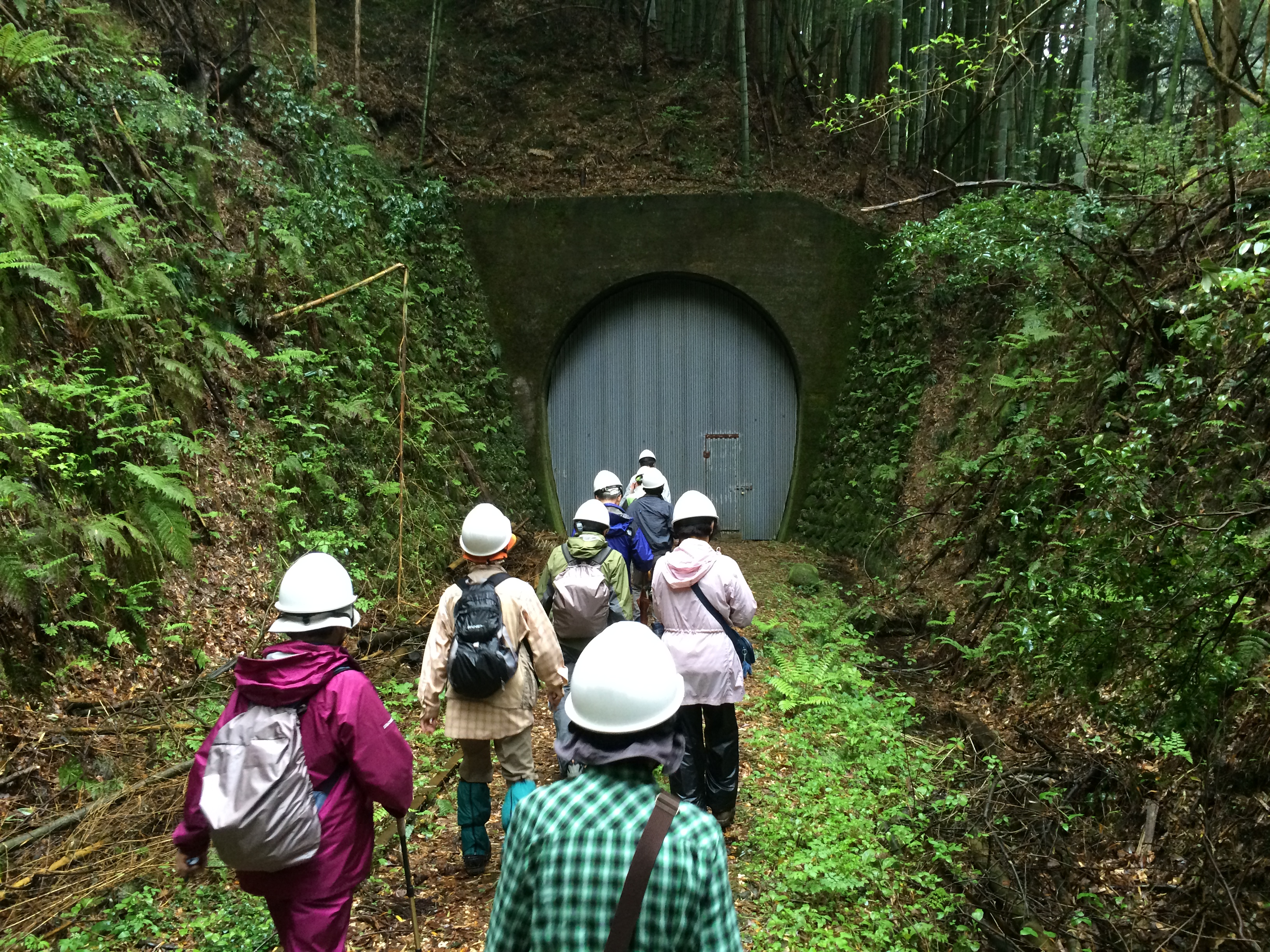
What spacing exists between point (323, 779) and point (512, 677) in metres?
1.29

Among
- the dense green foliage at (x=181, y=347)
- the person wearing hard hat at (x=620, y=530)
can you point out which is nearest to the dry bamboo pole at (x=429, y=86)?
the dense green foliage at (x=181, y=347)

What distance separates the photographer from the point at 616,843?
65.0 inches

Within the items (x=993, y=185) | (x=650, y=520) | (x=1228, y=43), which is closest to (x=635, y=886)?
(x=650, y=520)

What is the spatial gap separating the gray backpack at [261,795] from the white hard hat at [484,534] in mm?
1434

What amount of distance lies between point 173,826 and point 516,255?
10227 mm

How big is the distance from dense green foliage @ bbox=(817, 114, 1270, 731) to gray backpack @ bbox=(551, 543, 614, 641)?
263cm

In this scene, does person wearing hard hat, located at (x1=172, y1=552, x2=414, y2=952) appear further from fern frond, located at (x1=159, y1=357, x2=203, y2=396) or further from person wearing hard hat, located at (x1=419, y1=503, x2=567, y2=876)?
fern frond, located at (x1=159, y1=357, x2=203, y2=396)

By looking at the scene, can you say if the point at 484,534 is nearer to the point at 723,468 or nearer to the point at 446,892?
the point at 446,892

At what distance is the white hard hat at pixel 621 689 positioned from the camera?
1.75 meters

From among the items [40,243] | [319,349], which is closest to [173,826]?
[40,243]

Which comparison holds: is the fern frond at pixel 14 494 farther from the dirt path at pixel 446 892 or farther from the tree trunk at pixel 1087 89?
the tree trunk at pixel 1087 89

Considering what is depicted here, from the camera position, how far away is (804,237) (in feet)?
41.4

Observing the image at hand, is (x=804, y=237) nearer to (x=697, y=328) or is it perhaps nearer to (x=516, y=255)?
(x=697, y=328)

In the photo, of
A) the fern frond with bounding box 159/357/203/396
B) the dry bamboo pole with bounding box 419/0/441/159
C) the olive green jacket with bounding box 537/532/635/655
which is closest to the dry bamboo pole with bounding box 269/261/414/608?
the fern frond with bounding box 159/357/203/396
